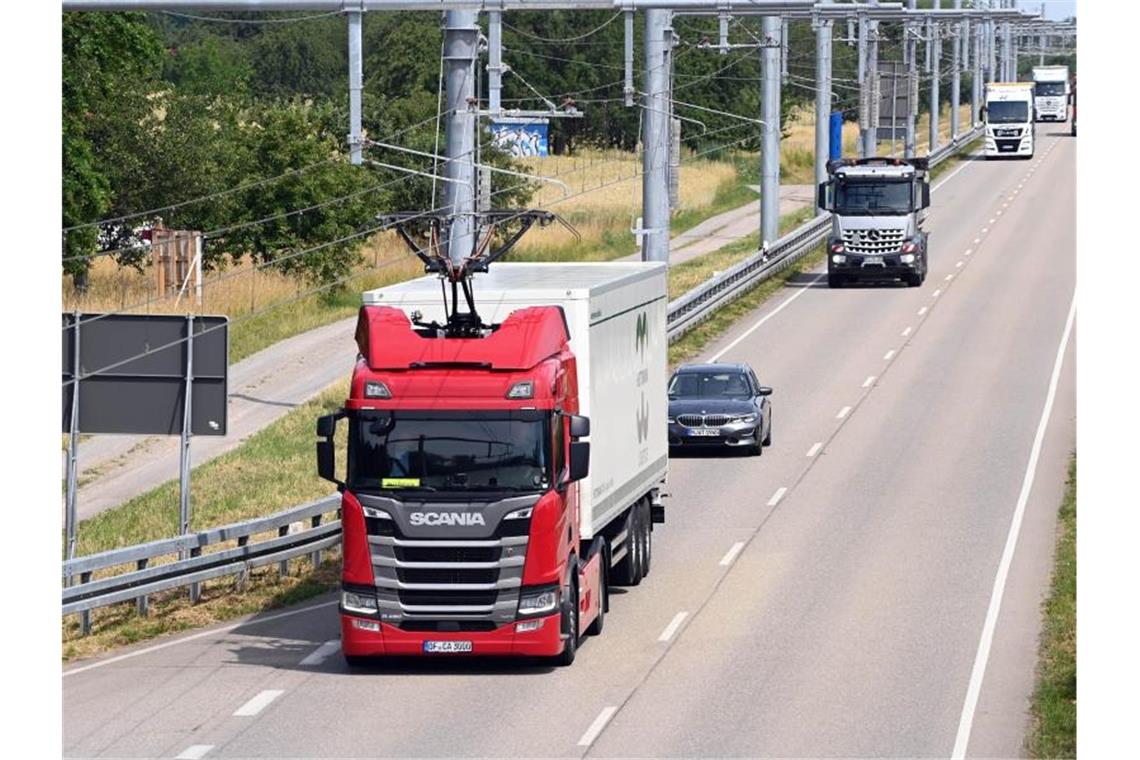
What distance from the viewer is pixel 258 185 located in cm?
5719

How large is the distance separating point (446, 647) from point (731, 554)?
23.9 ft

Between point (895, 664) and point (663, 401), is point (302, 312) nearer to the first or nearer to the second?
point (663, 401)

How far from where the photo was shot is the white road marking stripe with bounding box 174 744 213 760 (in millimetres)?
17250

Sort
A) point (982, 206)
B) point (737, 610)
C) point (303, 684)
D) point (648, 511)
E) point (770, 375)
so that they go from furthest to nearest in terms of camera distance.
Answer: point (982, 206), point (770, 375), point (648, 511), point (737, 610), point (303, 684)

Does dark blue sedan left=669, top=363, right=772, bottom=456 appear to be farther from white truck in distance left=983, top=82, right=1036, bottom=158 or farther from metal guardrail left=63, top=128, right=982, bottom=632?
white truck in distance left=983, top=82, right=1036, bottom=158

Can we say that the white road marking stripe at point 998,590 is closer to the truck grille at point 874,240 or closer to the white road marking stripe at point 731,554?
the white road marking stripe at point 731,554

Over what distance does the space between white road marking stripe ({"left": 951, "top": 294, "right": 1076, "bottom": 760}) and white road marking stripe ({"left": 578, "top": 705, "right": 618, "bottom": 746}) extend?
2.84 m

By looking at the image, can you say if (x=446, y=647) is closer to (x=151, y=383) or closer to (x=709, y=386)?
(x=151, y=383)

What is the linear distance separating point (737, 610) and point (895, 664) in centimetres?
304

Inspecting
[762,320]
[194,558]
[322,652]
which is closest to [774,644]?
[322,652]

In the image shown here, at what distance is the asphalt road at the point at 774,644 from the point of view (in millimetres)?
18078

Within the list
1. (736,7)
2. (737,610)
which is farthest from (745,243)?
(737,610)

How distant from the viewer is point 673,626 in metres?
22.9

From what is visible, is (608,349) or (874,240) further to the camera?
(874,240)
